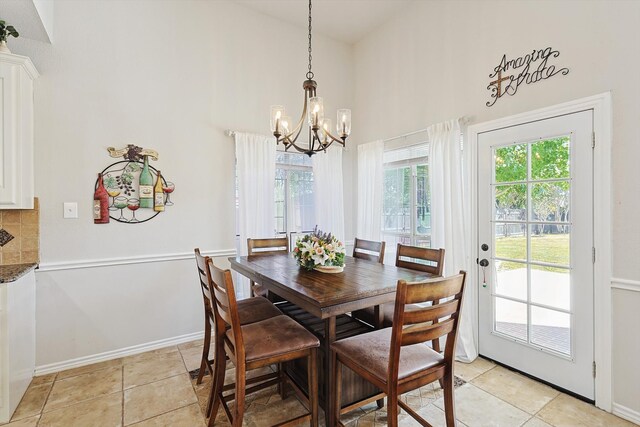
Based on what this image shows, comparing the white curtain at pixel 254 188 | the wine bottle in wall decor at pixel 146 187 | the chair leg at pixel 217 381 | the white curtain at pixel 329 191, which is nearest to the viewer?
the chair leg at pixel 217 381

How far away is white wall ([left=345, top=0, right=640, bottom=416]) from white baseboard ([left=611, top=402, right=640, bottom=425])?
37 mm

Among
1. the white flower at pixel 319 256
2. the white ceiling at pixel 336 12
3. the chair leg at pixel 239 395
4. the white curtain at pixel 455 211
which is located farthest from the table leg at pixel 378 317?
the white ceiling at pixel 336 12

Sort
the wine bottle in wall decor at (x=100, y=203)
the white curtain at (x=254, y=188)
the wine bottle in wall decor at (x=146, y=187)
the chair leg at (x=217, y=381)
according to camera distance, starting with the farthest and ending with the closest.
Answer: the white curtain at (x=254, y=188), the wine bottle in wall decor at (x=146, y=187), the wine bottle in wall decor at (x=100, y=203), the chair leg at (x=217, y=381)

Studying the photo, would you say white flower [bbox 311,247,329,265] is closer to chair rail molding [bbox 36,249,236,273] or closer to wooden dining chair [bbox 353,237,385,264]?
wooden dining chair [bbox 353,237,385,264]

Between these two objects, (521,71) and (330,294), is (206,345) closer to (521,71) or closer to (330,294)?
(330,294)

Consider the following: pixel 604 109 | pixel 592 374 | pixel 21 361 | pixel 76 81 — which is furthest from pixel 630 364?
pixel 76 81

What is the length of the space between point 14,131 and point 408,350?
120 inches

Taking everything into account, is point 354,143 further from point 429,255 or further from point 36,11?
point 36,11

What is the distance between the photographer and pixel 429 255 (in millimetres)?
2389

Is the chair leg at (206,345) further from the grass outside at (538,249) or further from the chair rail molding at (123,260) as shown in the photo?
the grass outside at (538,249)

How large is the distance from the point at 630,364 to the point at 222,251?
3.35m

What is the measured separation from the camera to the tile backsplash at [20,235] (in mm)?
2396

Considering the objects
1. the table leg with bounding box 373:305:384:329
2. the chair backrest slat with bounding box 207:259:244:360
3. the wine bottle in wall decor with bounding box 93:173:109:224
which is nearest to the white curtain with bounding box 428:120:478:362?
the table leg with bounding box 373:305:384:329

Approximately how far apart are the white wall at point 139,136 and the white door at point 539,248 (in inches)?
99.0
